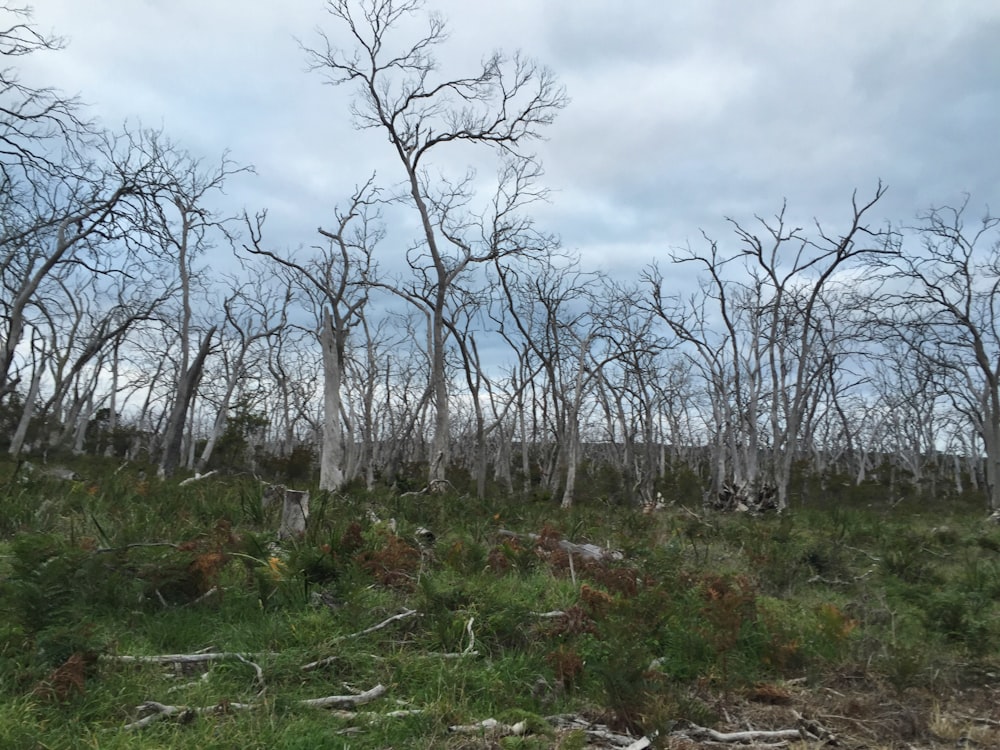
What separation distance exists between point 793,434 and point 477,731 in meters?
15.9

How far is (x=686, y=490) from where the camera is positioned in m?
22.8

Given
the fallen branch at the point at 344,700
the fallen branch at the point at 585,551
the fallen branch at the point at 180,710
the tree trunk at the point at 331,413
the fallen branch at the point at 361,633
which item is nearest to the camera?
the fallen branch at the point at 180,710

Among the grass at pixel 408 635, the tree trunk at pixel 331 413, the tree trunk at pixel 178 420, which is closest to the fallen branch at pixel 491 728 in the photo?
the grass at pixel 408 635

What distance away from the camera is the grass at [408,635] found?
3336 millimetres

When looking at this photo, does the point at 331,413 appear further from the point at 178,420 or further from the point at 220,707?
the point at 220,707

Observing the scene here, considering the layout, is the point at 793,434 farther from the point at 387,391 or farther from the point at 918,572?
the point at 387,391

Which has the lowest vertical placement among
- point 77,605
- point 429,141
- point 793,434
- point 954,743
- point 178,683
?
point 954,743

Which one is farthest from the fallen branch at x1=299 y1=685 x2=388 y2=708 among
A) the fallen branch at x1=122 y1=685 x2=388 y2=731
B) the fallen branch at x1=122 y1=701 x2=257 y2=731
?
the fallen branch at x1=122 y1=701 x2=257 y2=731

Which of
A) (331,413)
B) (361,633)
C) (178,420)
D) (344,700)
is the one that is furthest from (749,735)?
(178,420)

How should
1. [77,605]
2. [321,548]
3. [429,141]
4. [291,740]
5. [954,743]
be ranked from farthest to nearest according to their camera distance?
[429,141] < [321,548] < [77,605] < [954,743] < [291,740]

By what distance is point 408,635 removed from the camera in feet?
15.2

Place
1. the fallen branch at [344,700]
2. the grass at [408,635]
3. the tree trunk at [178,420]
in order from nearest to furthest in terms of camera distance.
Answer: the grass at [408,635], the fallen branch at [344,700], the tree trunk at [178,420]

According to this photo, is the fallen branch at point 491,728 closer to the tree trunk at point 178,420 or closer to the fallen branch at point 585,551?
the fallen branch at point 585,551

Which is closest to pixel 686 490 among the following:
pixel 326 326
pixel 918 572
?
pixel 326 326
